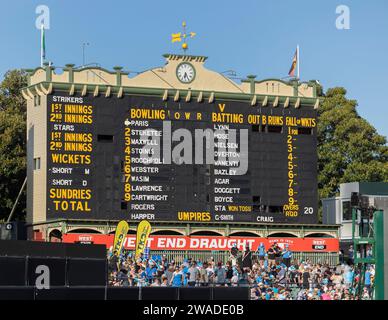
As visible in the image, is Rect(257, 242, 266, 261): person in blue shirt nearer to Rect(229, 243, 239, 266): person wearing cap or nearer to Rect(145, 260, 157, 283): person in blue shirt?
Rect(229, 243, 239, 266): person wearing cap

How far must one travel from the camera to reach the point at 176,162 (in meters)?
46.8

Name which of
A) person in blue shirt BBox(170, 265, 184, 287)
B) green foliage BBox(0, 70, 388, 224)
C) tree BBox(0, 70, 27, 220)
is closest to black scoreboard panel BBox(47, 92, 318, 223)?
person in blue shirt BBox(170, 265, 184, 287)

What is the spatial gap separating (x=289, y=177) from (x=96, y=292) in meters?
22.4

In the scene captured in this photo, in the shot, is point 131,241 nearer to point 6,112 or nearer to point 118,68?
point 118,68

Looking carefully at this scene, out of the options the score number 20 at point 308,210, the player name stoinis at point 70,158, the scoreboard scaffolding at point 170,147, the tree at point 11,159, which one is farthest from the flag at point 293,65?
the tree at point 11,159

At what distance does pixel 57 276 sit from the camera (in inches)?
1098

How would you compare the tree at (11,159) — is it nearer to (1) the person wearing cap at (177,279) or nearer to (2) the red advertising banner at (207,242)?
(2) the red advertising banner at (207,242)

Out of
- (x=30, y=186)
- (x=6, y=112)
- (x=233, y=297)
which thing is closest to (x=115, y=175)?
(x=30, y=186)

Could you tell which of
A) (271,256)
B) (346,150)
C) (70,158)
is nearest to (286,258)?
(271,256)

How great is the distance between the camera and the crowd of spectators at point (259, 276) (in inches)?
1387

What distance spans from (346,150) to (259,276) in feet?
117

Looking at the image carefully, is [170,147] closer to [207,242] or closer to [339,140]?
[207,242]

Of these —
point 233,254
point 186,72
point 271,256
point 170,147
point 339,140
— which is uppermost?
point 186,72

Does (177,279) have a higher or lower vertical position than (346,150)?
lower
